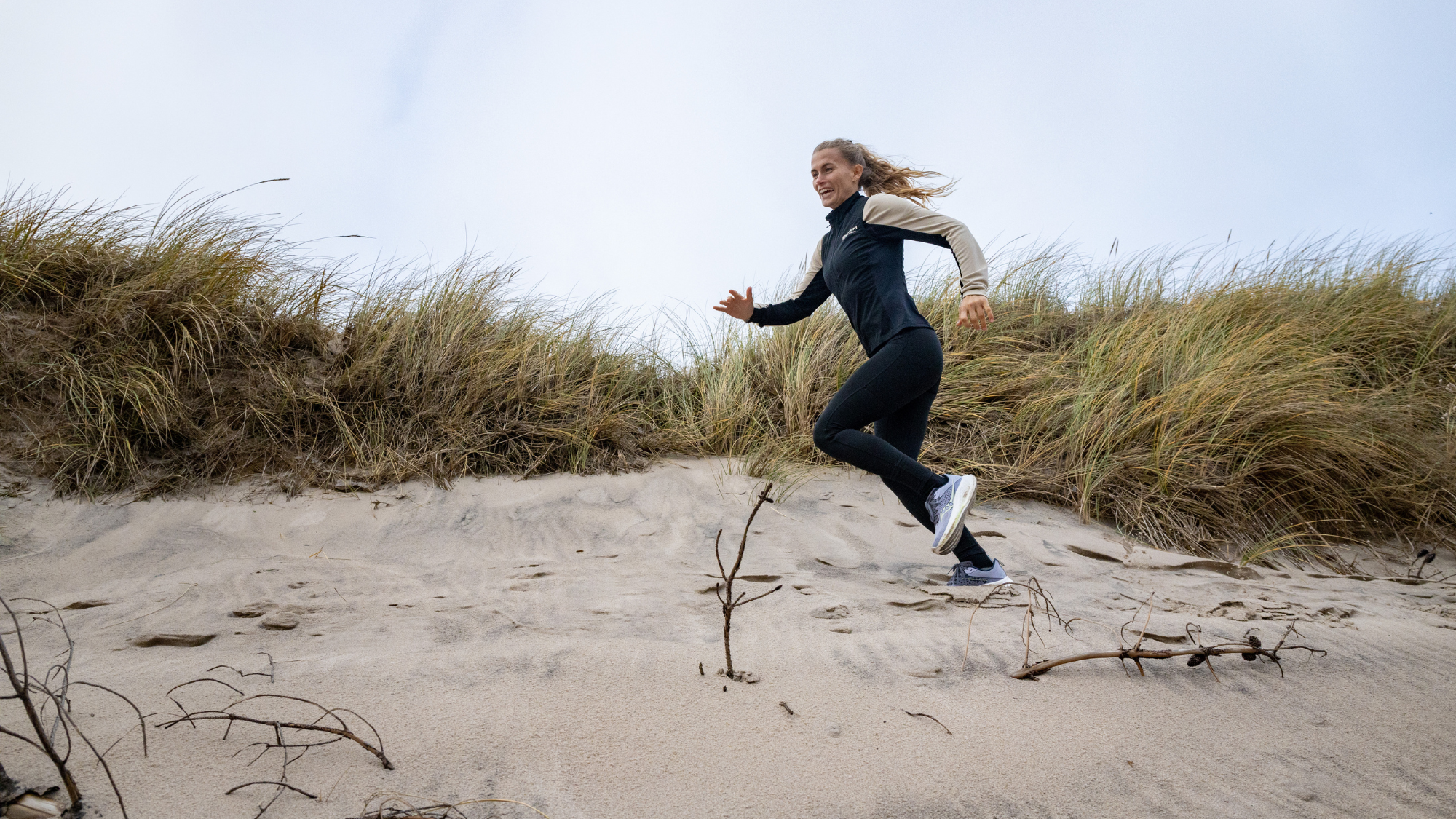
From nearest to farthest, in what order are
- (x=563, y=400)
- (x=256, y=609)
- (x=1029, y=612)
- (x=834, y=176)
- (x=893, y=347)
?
(x=1029, y=612)
(x=256, y=609)
(x=893, y=347)
(x=834, y=176)
(x=563, y=400)

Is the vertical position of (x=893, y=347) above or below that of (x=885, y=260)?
below

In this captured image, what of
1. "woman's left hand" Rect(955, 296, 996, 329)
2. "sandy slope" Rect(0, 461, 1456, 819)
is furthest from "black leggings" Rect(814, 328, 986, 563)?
"sandy slope" Rect(0, 461, 1456, 819)

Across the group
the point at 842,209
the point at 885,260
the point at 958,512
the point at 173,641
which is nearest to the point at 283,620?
the point at 173,641

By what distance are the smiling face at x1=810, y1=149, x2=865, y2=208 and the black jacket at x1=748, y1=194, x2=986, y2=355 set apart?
122 mm

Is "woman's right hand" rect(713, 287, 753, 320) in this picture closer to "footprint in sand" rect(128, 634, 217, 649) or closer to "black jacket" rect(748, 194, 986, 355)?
"black jacket" rect(748, 194, 986, 355)

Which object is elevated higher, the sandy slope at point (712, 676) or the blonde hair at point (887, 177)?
the blonde hair at point (887, 177)

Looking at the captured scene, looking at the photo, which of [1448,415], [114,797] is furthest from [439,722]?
[1448,415]

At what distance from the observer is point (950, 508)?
3199mm

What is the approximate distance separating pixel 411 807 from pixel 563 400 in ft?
11.8

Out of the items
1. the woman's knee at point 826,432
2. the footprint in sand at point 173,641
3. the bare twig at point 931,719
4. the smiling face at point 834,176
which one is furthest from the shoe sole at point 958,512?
the footprint in sand at point 173,641

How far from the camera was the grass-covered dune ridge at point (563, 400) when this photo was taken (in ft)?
14.6

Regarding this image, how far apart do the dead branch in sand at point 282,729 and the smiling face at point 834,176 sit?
2.82 m

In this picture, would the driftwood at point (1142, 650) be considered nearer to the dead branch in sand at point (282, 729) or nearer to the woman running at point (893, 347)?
the woman running at point (893, 347)

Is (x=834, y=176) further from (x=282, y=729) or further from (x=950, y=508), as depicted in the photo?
(x=282, y=729)
